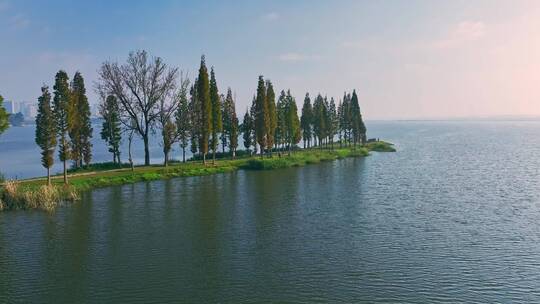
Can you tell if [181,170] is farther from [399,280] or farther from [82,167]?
[399,280]

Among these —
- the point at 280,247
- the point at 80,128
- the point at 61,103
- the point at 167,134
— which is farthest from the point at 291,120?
the point at 280,247

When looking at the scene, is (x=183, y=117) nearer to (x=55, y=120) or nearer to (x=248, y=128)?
(x=248, y=128)

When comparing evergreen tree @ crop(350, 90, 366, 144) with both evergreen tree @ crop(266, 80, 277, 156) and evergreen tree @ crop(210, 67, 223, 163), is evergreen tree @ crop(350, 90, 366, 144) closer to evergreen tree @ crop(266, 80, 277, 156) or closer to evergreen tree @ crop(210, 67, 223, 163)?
evergreen tree @ crop(266, 80, 277, 156)

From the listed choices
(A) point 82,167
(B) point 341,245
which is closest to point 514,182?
(B) point 341,245

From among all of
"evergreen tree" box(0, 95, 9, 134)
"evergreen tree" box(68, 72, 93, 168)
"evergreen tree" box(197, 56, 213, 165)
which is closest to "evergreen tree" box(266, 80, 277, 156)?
"evergreen tree" box(197, 56, 213, 165)

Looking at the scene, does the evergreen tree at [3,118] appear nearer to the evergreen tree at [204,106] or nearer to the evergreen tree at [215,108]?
the evergreen tree at [204,106]

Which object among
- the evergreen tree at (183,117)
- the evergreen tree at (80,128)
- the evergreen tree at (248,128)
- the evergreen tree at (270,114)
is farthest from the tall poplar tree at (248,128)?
the evergreen tree at (80,128)
